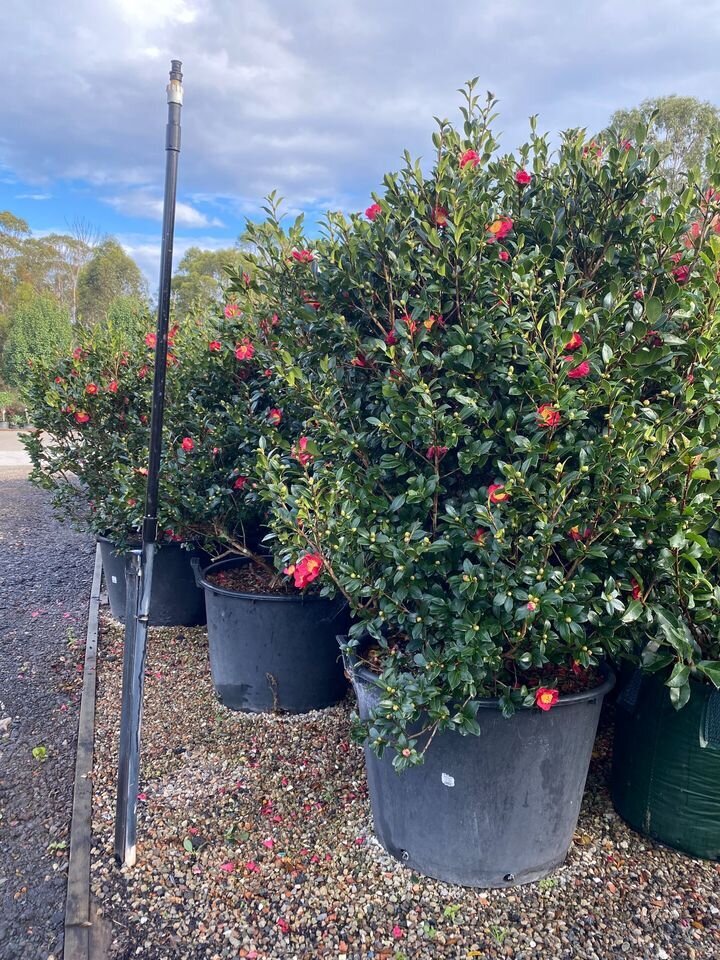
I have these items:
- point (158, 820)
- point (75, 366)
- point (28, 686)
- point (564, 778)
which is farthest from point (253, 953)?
point (75, 366)

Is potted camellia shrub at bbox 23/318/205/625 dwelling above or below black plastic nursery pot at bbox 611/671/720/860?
above

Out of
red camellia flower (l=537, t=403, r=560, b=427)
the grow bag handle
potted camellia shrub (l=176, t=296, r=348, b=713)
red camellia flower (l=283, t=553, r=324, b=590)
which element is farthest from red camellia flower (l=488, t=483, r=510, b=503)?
the grow bag handle

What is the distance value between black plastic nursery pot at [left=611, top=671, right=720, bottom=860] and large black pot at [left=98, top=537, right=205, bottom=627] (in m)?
2.89

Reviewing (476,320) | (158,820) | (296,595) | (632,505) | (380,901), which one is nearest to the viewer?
(632,505)

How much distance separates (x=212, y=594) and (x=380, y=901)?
1.67 m

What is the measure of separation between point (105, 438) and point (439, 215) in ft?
10.6

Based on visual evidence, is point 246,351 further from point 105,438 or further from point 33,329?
point 33,329

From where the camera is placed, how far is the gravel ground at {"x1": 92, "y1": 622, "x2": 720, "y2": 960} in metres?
1.95

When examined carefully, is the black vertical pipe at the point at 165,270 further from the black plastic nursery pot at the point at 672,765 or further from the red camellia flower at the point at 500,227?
the black plastic nursery pot at the point at 672,765

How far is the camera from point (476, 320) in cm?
191

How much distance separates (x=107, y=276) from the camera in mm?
37188

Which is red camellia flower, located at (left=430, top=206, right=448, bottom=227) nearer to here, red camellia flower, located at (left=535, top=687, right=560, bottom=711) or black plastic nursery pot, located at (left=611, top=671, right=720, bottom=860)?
red camellia flower, located at (left=535, top=687, right=560, bottom=711)

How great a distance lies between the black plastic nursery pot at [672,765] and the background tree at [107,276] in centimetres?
3797

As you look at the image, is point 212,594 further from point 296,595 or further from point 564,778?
point 564,778
